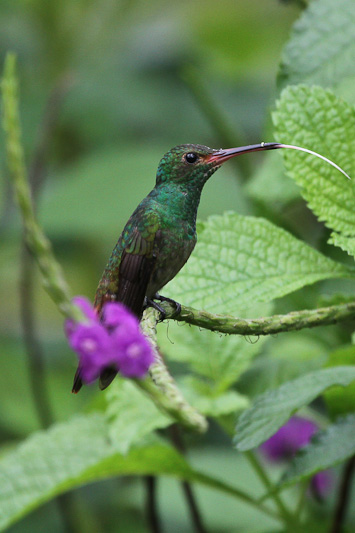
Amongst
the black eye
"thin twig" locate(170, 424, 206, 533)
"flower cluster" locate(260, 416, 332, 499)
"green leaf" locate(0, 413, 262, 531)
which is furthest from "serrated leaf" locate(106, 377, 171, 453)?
"flower cluster" locate(260, 416, 332, 499)

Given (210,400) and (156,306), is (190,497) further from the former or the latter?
(156,306)

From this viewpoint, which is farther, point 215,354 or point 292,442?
point 292,442

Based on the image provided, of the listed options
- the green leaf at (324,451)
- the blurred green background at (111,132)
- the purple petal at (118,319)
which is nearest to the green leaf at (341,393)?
the green leaf at (324,451)

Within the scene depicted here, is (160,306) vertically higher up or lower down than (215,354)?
higher up

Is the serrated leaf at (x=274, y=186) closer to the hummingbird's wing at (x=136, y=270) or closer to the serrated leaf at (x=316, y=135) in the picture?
the serrated leaf at (x=316, y=135)

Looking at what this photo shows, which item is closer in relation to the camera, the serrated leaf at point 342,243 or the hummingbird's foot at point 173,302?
the hummingbird's foot at point 173,302

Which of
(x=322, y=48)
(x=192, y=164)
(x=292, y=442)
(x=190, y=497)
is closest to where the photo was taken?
(x=192, y=164)

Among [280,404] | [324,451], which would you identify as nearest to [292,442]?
[324,451]

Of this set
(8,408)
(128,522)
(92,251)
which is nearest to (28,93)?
(92,251)
